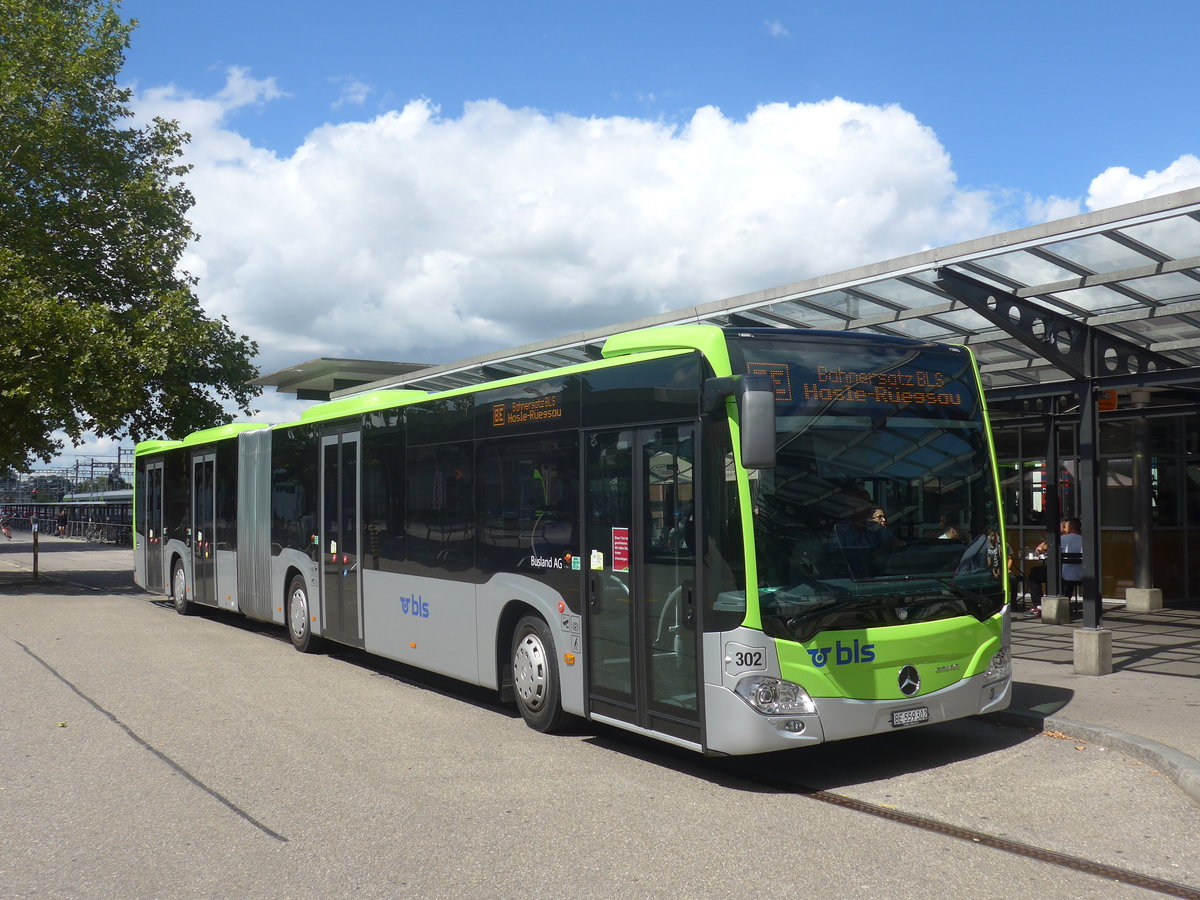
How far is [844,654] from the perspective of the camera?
6.95m

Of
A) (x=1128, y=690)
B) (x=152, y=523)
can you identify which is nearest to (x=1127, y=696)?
(x=1128, y=690)

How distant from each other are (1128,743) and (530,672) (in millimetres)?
4399

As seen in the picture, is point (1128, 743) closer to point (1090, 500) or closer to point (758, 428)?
point (758, 428)

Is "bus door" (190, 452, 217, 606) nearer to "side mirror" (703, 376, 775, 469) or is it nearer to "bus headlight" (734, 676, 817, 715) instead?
"bus headlight" (734, 676, 817, 715)

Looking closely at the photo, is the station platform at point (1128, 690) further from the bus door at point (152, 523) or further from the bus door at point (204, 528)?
the bus door at point (152, 523)

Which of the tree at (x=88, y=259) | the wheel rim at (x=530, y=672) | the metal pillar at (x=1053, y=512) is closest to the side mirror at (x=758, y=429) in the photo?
the wheel rim at (x=530, y=672)

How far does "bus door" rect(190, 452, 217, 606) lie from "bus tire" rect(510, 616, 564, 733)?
32.5 ft

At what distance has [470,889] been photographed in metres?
5.07

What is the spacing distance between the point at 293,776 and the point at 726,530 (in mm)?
3274

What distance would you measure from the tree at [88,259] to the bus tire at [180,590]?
4.99 m

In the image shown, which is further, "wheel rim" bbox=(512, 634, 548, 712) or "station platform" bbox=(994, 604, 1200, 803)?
"wheel rim" bbox=(512, 634, 548, 712)

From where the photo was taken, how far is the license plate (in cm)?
714

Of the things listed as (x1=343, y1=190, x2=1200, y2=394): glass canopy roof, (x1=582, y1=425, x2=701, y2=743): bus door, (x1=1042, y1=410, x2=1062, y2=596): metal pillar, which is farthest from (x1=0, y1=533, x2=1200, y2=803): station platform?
(x1=582, y1=425, x2=701, y2=743): bus door

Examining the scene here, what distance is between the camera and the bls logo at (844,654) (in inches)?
271
